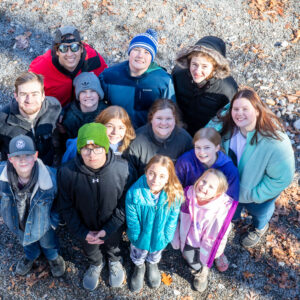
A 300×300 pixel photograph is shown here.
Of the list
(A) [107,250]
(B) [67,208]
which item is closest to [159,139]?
(B) [67,208]

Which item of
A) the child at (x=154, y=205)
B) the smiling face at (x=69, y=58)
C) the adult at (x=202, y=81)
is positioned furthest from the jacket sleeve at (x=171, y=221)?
the smiling face at (x=69, y=58)

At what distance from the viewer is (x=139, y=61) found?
15.3 feet

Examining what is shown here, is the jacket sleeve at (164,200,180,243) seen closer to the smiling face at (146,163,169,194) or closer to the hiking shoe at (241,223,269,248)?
the smiling face at (146,163,169,194)

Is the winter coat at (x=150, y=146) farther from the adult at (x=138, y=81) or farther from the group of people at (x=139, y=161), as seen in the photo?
the adult at (x=138, y=81)

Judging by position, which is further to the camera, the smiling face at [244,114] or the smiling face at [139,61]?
the smiling face at [139,61]

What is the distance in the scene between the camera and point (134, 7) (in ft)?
27.3

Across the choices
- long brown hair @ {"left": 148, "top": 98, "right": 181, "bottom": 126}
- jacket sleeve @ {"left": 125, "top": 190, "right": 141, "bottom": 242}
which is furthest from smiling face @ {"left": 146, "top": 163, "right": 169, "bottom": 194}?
long brown hair @ {"left": 148, "top": 98, "right": 181, "bottom": 126}

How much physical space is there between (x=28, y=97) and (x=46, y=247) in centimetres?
210

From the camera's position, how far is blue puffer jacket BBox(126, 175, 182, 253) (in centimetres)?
392

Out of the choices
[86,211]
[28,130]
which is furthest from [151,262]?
[28,130]

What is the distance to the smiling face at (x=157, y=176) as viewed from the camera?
3746 millimetres

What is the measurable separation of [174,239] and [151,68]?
2.54 m

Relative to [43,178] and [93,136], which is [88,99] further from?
[43,178]

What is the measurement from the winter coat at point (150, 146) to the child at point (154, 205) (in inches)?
18.3
